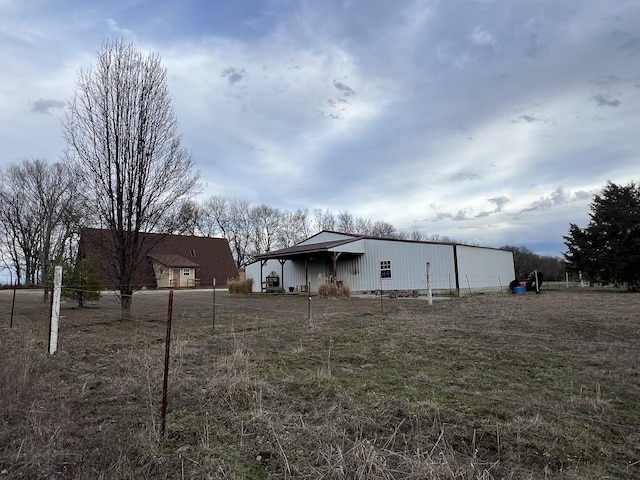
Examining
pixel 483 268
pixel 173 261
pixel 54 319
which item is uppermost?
pixel 173 261

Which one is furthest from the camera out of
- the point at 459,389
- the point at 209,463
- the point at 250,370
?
the point at 250,370

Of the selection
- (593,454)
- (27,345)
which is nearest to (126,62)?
(27,345)

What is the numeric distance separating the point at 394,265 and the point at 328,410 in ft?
70.9

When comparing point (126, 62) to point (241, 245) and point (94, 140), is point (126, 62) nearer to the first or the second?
point (94, 140)

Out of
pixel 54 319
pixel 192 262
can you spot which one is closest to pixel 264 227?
pixel 192 262

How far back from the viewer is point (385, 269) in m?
25.3

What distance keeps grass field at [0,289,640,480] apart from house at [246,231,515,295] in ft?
52.5

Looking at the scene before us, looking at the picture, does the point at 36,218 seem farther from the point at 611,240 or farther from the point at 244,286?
the point at 611,240

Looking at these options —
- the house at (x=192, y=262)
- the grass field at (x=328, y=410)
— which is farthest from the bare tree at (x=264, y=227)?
the grass field at (x=328, y=410)

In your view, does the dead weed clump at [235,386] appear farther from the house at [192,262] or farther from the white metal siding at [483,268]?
the house at [192,262]

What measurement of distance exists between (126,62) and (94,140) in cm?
251

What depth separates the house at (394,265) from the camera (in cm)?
2356

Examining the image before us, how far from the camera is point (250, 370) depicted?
5230 mm

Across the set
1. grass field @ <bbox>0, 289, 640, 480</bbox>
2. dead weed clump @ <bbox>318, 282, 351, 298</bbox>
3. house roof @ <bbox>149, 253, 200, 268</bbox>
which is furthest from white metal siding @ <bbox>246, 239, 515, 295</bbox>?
house roof @ <bbox>149, 253, 200, 268</bbox>
